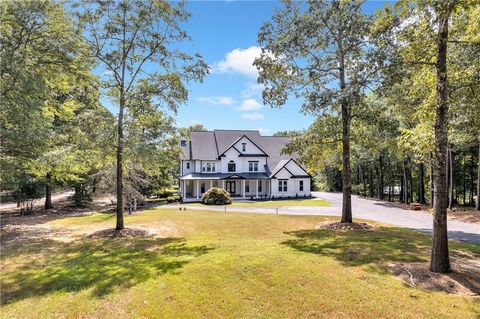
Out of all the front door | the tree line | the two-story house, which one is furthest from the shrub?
the tree line

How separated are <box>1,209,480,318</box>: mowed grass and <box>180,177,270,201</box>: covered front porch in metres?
26.3

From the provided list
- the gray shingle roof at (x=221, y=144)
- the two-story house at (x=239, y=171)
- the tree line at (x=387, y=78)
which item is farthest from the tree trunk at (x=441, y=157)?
the gray shingle roof at (x=221, y=144)

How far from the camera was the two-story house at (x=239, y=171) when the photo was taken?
39844mm

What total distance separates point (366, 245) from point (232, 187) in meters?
30.7

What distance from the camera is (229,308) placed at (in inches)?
240

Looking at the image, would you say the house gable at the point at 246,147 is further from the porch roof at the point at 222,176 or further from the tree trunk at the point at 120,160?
the tree trunk at the point at 120,160

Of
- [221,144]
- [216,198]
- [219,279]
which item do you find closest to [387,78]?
[219,279]

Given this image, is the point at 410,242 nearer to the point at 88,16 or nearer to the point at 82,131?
the point at 82,131

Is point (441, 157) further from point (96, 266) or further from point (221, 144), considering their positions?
point (221, 144)

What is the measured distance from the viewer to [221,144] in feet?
140

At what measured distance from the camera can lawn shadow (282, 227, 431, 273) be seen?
9422 mm

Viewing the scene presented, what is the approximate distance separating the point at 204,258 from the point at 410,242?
28.6ft

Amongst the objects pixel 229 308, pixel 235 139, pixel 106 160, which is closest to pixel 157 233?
pixel 106 160

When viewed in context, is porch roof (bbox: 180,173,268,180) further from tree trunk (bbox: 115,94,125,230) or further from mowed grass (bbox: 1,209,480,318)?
mowed grass (bbox: 1,209,480,318)
